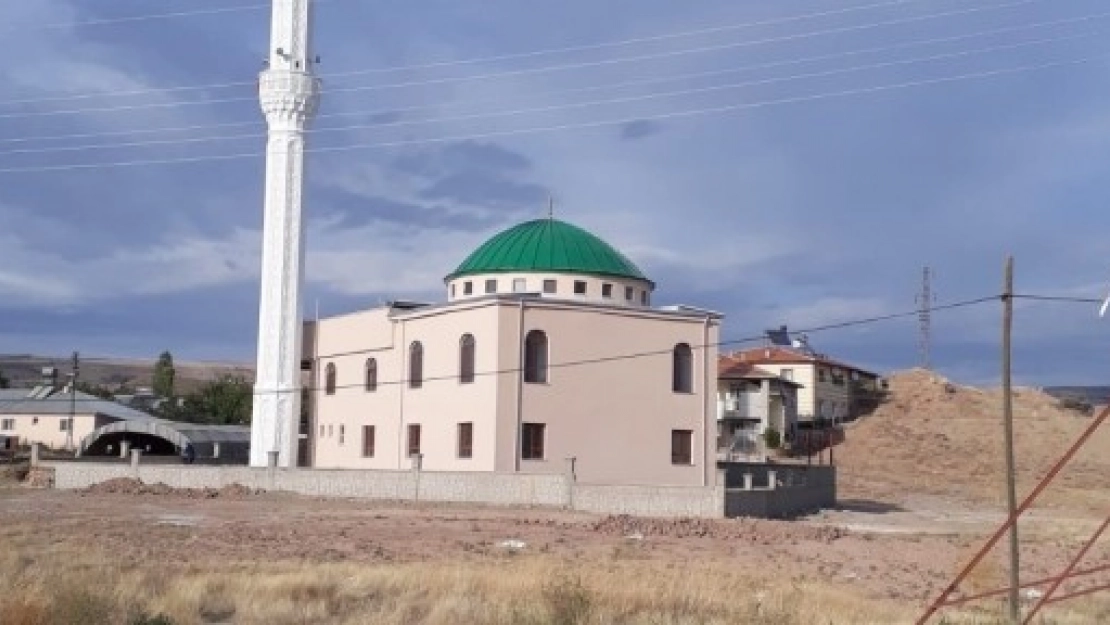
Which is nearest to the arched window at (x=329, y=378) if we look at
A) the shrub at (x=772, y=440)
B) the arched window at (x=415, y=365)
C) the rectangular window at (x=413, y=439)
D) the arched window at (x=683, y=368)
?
the arched window at (x=415, y=365)

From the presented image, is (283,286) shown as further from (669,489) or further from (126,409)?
(126,409)

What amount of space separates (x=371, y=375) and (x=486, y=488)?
41.9 feet

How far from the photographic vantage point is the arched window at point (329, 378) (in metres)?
52.8

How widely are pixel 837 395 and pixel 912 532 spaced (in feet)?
168

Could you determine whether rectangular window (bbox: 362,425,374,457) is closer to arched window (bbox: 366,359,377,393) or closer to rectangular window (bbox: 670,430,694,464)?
arched window (bbox: 366,359,377,393)

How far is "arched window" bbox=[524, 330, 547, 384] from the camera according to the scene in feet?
140

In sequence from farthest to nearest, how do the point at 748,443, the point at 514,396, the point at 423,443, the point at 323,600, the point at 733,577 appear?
1. the point at 748,443
2. the point at 423,443
3. the point at 514,396
4. the point at 733,577
5. the point at 323,600

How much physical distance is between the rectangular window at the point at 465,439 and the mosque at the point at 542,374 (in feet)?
0.16

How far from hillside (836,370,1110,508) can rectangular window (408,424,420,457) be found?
21.0 metres

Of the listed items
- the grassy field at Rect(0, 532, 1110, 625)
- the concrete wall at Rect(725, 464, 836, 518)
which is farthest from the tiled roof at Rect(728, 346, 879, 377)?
the grassy field at Rect(0, 532, 1110, 625)

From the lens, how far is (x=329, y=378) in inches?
2084

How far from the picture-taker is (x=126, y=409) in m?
89.0

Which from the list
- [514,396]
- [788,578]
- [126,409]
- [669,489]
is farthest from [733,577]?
[126,409]

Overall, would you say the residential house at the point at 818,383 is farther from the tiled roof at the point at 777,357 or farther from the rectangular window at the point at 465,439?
the rectangular window at the point at 465,439
